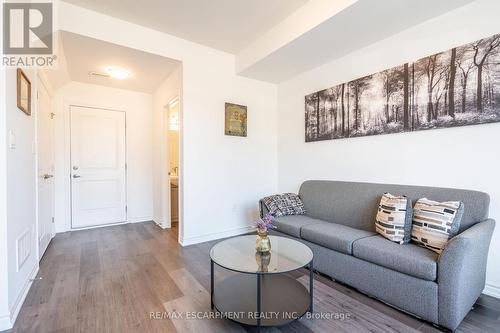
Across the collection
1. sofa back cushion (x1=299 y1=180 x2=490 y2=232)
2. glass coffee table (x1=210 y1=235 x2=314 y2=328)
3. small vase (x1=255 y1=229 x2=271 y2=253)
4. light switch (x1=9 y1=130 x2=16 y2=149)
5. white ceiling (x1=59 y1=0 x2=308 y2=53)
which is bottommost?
glass coffee table (x1=210 y1=235 x2=314 y2=328)

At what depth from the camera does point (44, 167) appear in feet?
9.91

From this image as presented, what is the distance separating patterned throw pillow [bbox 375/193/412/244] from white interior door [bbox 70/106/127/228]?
4.07 m

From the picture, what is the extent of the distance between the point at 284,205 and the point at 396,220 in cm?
127

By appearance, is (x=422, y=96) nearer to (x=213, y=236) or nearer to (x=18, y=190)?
(x=213, y=236)

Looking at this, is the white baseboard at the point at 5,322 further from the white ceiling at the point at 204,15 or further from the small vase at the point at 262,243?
the white ceiling at the point at 204,15

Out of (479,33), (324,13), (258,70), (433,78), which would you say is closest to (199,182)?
(258,70)

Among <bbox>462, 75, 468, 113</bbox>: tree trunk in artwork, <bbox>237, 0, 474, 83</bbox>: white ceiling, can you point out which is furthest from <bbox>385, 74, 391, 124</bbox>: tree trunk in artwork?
<bbox>462, 75, 468, 113</bbox>: tree trunk in artwork

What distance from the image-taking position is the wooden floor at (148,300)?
1633 millimetres

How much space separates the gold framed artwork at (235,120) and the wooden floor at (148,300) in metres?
1.76

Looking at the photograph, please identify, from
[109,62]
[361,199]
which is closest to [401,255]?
[361,199]

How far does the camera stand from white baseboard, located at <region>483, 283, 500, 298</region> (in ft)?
6.35

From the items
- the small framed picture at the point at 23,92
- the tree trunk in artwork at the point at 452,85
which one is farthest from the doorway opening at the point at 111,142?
the tree trunk in artwork at the point at 452,85

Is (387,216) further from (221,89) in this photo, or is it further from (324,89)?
(221,89)

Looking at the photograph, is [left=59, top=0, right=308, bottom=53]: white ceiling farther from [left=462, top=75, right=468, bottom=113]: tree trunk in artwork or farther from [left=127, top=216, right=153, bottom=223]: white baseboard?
[left=127, top=216, right=153, bottom=223]: white baseboard
